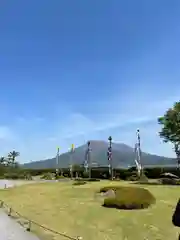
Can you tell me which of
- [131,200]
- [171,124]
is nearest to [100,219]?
[131,200]

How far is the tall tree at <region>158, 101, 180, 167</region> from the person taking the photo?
180ft

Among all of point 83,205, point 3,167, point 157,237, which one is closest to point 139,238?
point 157,237

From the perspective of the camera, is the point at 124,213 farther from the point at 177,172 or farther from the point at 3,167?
the point at 3,167

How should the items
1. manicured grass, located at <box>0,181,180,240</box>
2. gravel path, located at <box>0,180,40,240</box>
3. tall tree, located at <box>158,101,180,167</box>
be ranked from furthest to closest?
tall tree, located at <box>158,101,180,167</box> → manicured grass, located at <box>0,181,180,240</box> → gravel path, located at <box>0,180,40,240</box>

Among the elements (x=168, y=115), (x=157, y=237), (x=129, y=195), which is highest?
(x=168, y=115)

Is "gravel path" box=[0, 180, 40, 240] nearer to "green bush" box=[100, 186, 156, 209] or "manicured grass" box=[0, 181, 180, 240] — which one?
"manicured grass" box=[0, 181, 180, 240]

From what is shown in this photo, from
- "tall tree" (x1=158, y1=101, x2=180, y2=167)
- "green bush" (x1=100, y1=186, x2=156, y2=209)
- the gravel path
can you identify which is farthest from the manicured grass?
"tall tree" (x1=158, y1=101, x2=180, y2=167)

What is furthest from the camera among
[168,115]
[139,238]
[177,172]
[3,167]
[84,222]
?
[3,167]

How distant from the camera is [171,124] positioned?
55.8 metres

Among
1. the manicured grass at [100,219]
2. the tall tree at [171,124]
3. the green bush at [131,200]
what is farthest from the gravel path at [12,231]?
the tall tree at [171,124]

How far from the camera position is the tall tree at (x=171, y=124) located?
55.0m

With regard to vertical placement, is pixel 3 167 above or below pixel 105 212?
above

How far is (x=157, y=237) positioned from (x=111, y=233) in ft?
9.08

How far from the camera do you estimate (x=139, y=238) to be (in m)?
18.3
